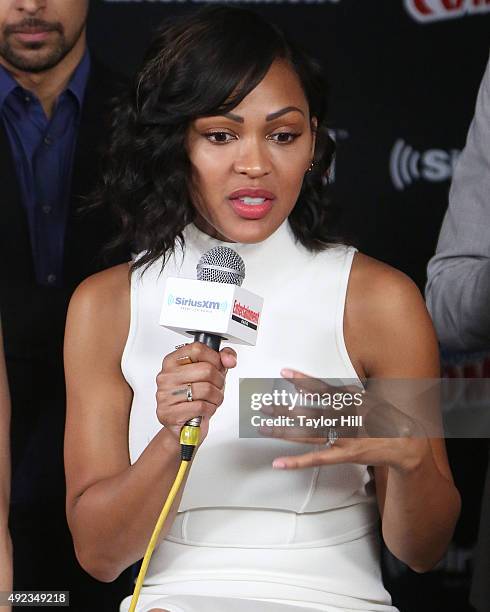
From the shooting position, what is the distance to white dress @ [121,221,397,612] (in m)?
1.45

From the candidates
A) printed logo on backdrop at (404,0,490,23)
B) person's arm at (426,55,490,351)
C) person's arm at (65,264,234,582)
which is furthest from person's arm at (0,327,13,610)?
printed logo on backdrop at (404,0,490,23)

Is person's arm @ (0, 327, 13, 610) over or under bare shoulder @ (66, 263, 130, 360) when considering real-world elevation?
under

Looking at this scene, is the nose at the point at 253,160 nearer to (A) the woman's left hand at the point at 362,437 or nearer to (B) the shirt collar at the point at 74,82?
(A) the woman's left hand at the point at 362,437

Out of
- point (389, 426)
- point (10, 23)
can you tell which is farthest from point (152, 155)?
point (389, 426)

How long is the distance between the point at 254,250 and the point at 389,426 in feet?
1.46

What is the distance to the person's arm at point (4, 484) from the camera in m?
1.54

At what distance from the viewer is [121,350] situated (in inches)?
61.0

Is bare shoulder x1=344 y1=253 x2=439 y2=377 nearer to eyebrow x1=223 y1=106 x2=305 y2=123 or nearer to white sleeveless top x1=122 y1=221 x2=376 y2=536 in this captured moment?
white sleeveless top x1=122 y1=221 x2=376 y2=536

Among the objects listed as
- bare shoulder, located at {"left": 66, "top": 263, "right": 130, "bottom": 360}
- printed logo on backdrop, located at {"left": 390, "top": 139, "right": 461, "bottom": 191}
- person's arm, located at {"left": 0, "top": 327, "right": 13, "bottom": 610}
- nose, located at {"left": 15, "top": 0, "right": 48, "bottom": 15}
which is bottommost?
person's arm, located at {"left": 0, "top": 327, "right": 13, "bottom": 610}

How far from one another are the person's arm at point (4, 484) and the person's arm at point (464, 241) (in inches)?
25.9

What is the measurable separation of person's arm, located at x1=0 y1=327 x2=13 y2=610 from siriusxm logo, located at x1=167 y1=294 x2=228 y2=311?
1.87 ft

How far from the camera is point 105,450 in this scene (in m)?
1.48

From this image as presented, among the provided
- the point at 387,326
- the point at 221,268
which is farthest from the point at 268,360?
the point at 221,268

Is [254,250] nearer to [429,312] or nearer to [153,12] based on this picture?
[429,312]
